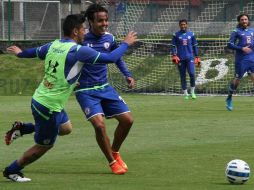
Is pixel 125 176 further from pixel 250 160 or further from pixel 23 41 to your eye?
pixel 23 41

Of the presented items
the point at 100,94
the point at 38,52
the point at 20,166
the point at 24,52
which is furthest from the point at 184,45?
the point at 20,166

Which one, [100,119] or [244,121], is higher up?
[100,119]

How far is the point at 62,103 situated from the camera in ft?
33.6

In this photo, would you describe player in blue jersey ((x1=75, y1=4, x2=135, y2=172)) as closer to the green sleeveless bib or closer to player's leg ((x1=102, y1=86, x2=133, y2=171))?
player's leg ((x1=102, y1=86, x2=133, y2=171))

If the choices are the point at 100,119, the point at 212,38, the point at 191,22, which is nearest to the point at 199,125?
the point at 100,119

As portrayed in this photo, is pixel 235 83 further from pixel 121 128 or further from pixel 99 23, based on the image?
pixel 99 23

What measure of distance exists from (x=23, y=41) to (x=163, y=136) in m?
20.0

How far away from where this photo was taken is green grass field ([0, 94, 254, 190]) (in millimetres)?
10172

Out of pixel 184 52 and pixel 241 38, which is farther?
pixel 184 52

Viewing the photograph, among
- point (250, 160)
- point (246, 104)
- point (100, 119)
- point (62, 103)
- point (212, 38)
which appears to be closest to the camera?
point (62, 103)

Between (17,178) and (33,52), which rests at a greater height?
(33,52)

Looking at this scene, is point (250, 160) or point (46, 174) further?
point (250, 160)

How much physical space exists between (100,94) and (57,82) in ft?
3.99

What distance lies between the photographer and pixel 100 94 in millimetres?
11336
